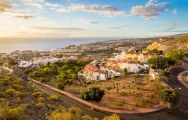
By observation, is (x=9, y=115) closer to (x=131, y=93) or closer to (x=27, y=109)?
(x=27, y=109)

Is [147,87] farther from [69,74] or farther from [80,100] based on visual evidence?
[69,74]

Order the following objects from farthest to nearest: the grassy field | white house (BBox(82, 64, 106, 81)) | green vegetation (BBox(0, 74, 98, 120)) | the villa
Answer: the villa → white house (BBox(82, 64, 106, 81)) → the grassy field → green vegetation (BBox(0, 74, 98, 120))

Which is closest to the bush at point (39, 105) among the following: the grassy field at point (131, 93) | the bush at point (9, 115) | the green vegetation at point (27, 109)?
the green vegetation at point (27, 109)

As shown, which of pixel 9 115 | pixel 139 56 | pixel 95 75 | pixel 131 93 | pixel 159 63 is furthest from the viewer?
pixel 139 56

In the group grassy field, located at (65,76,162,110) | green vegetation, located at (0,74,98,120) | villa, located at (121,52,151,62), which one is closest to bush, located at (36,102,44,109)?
green vegetation, located at (0,74,98,120)

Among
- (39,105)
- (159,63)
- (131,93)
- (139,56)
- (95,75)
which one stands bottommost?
(95,75)

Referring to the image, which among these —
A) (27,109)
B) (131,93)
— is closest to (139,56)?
(131,93)

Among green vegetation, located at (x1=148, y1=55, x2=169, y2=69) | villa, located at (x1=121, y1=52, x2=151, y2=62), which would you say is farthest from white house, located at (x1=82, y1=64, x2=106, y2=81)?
villa, located at (x1=121, y1=52, x2=151, y2=62)

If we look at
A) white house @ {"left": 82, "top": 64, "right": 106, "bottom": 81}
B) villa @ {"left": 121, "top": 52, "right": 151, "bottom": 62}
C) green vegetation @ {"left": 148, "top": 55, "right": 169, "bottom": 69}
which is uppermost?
green vegetation @ {"left": 148, "top": 55, "right": 169, "bottom": 69}

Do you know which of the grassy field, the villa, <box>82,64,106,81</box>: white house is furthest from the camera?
the villa

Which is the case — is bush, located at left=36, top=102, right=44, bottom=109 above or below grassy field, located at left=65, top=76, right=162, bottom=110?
above

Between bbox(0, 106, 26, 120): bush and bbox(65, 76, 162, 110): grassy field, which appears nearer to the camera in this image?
bbox(0, 106, 26, 120): bush

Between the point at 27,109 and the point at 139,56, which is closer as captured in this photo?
the point at 27,109

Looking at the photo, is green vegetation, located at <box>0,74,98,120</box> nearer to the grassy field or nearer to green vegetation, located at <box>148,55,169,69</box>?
the grassy field
